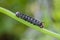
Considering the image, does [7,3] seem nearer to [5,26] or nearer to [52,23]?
[5,26]

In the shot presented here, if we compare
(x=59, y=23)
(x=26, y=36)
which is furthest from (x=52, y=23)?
(x=26, y=36)

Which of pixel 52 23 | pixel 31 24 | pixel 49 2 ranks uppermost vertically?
pixel 49 2

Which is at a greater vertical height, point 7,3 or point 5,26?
point 7,3

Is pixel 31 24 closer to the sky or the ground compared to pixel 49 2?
closer to the ground

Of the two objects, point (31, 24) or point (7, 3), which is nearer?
point (31, 24)

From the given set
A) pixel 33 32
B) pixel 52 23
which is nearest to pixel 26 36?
pixel 33 32

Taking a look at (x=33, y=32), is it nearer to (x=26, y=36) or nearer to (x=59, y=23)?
(x=26, y=36)
